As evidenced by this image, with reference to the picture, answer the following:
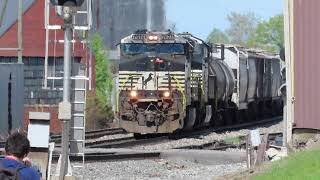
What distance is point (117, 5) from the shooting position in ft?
307

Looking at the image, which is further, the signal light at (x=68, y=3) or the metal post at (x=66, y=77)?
the metal post at (x=66, y=77)

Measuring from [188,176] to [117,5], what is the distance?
79.5 meters

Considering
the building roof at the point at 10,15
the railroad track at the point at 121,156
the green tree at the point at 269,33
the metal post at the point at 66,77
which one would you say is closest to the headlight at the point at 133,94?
the railroad track at the point at 121,156

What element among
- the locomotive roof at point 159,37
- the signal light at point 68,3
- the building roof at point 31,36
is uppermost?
the building roof at point 31,36

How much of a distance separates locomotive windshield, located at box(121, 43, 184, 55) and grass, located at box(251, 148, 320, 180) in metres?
14.2

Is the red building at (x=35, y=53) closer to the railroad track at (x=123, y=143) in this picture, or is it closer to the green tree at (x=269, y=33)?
the railroad track at (x=123, y=143)

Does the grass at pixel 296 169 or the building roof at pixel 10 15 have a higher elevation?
the building roof at pixel 10 15

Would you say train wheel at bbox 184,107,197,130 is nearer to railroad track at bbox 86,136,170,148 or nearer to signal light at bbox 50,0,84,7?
railroad track at bbox 86,136,170,148

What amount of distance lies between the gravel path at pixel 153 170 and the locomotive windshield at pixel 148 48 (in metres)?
8.71

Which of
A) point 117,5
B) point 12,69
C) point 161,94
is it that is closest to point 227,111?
point 161,94

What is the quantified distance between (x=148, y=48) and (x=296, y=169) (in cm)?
1604

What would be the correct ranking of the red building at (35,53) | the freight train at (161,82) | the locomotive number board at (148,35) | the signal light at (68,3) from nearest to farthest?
1. the signal light at (68,3)
2. the freight train at (161,82)
3. the locomotive number board at (148,35)
4. the red building at (35,53)

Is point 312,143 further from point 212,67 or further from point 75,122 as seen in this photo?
point 212,67

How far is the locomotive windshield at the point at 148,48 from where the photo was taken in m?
26.7
